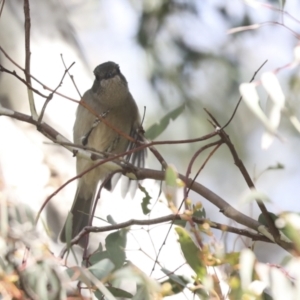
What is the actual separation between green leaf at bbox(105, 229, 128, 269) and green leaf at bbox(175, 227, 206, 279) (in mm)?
115

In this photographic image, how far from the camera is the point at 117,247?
93 centimetres

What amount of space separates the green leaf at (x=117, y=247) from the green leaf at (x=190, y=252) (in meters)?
0.11

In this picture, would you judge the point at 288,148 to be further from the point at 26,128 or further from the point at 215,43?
the point at 26,128

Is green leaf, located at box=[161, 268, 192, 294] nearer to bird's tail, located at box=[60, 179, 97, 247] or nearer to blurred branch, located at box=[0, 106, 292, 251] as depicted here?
blurred branch, located at box=[0, 106, 292, 251]

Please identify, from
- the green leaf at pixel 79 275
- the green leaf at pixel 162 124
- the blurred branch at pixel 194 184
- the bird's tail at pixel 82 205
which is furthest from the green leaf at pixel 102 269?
the bird's tail at pixel 82 205

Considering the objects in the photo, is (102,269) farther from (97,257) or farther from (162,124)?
(162,124)

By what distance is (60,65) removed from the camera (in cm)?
182

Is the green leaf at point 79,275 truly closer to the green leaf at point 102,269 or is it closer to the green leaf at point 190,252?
the green leaf at point 102,269

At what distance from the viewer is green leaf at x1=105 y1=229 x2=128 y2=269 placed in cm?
90

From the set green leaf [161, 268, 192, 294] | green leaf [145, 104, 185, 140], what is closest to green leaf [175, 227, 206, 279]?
green leaf [161, 268, 192, 294]

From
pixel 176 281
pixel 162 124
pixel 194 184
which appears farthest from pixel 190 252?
pixel 162 124

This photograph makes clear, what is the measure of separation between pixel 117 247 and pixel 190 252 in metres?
0.14

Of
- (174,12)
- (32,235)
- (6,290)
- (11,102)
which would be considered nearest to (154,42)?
(174,12)

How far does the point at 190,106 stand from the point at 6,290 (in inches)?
55.1
